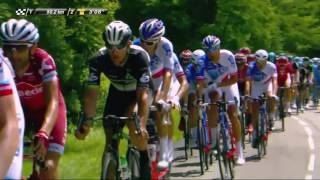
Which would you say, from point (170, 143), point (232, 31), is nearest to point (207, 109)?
point (170, 143)

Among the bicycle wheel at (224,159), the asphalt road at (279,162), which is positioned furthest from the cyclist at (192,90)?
the bicycle wheel at (224,159)

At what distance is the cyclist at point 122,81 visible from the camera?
624cm

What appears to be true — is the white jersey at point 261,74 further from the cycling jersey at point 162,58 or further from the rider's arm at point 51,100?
the rider's arm at point 51,100

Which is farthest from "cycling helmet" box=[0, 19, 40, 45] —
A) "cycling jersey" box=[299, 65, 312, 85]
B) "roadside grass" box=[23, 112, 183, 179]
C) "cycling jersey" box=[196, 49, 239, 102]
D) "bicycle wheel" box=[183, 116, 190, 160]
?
"cycling jersey" box=[299, 65, 312, 85]

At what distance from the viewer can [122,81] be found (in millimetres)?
6730

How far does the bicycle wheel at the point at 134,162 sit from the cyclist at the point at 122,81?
57mm

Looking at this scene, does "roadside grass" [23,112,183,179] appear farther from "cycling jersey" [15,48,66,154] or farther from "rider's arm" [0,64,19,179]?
"rider's arm" [0,64,19,179]

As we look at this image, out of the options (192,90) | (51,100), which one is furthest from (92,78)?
(192,90)

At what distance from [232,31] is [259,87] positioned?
800 inches

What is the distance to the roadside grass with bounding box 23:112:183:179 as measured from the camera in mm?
9555

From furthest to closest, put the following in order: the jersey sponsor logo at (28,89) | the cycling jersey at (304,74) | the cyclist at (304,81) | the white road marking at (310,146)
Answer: the cycling jersey at (304,74) < the cyclist at (304,81) < the white road marking at (310,146) < the jersey sponsor logo at (28,89)

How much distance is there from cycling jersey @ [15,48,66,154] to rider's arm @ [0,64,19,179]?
6.71 ft

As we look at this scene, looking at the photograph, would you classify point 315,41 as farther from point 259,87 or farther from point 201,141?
point 201,141

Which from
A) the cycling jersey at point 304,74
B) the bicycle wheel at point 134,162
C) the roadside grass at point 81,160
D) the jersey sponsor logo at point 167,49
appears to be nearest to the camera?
the bicycle wheel at point 134,162
